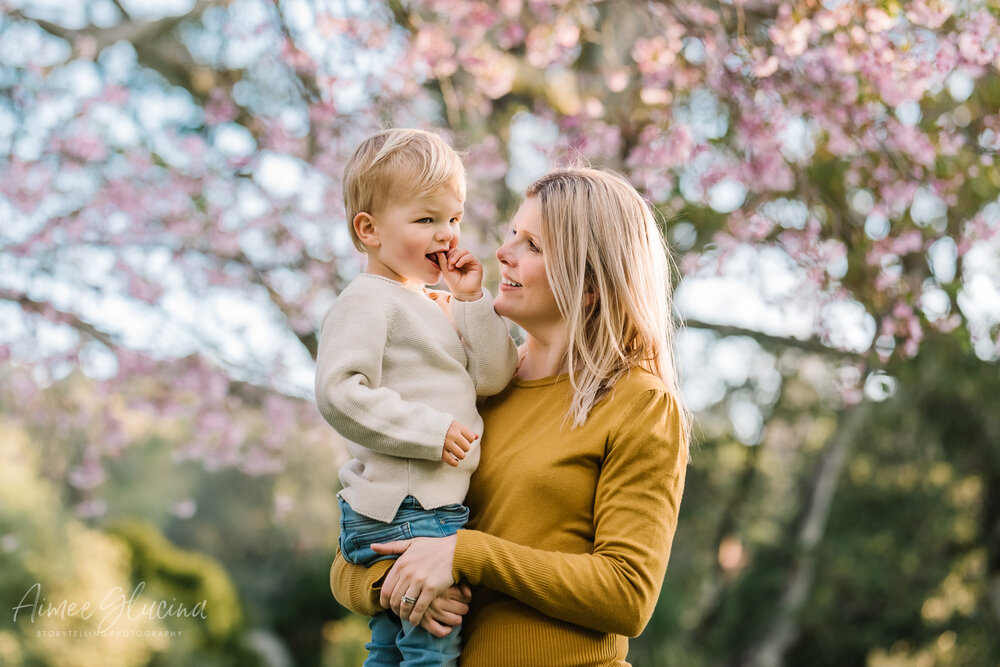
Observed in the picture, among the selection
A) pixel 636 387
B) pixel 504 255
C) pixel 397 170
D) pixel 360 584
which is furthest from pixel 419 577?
pixel 397 170

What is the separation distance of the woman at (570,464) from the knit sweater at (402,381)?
3.1 inches

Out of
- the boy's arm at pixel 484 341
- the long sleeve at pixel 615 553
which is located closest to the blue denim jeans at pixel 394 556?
the long sleeve at pixel 615 553

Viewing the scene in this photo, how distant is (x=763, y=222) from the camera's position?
15.1 ft

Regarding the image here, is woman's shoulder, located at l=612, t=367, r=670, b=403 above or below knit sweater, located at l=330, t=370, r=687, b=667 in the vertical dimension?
above

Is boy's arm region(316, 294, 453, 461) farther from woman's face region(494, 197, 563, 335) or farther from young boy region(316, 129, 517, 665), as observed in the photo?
woman's face region(494, 197, 563, 335)

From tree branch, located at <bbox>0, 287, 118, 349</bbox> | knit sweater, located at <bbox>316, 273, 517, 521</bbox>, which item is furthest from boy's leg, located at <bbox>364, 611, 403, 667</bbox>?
tree branch, located at <bbox>0, 287, 118, 349</bbox>

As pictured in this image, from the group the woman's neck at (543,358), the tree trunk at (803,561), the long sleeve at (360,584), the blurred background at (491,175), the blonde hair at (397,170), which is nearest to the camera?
the long sleeve at (360,584)

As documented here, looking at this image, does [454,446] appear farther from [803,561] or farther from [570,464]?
[803,561]

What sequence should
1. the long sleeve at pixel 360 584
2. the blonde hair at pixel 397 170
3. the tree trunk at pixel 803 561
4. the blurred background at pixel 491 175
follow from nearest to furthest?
1. the long sleeve at pixel 360 584
2. the blonde hair at pixel 397 170
3. the blurred background at pixel 491 175
4. the tree trunk at pixel 803 561

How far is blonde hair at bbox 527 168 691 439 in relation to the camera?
6.47 feet

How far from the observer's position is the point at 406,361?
1951mm

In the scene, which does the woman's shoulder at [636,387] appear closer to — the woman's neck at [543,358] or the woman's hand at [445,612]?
the woman's neck at [543,358]

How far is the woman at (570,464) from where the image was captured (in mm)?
1778

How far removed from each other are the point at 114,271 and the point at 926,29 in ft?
15.2
